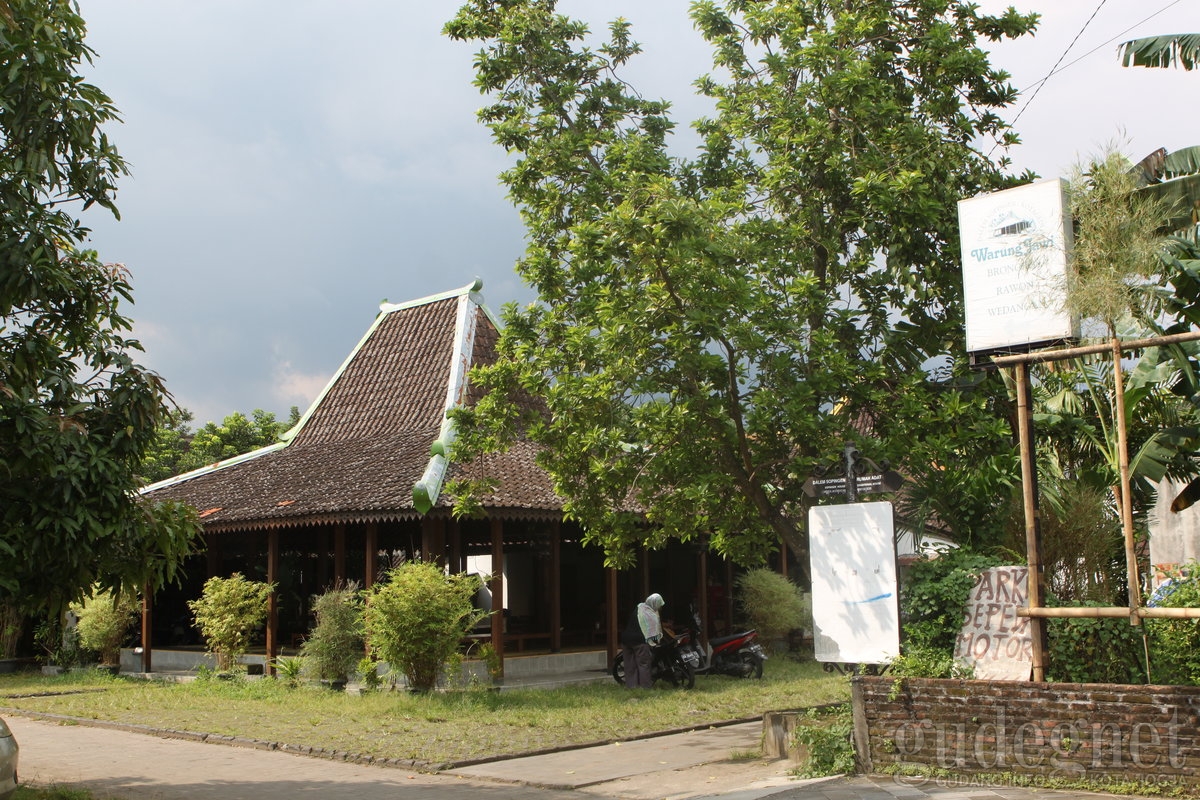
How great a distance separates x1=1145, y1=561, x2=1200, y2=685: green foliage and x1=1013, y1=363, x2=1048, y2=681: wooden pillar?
0.86 metres

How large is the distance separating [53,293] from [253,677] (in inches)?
457

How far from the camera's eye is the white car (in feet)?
25.8

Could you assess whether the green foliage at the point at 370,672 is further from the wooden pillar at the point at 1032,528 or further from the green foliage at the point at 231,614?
the wooden pillar at the point at 1032,528

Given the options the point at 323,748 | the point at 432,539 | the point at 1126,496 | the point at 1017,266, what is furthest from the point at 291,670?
the point at 1126,496

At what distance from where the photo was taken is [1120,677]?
8.50 m

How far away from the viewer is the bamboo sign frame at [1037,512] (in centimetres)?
791

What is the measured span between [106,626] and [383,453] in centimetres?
671

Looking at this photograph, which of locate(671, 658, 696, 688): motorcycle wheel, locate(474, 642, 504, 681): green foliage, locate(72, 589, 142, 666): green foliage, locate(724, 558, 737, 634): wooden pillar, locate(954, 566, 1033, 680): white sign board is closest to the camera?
locate(954, 566, 1033, 680): white sign board

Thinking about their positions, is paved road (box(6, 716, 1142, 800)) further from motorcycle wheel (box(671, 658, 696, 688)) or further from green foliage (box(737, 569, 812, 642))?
green foliage (box(737, 569, 812, 642))

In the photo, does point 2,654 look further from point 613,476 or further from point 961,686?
point 961,686

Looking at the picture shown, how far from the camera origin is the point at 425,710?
47.2 feet

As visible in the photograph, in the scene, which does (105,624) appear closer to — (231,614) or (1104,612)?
(231,614)

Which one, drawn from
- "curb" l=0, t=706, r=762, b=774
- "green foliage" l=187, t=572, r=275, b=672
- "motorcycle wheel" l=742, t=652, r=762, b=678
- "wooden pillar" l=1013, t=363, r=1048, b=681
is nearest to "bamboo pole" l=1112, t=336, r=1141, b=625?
"wooden pillar" l=1013, t=363, r=1048, b=681

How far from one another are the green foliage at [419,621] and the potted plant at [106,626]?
8052 millimetres
